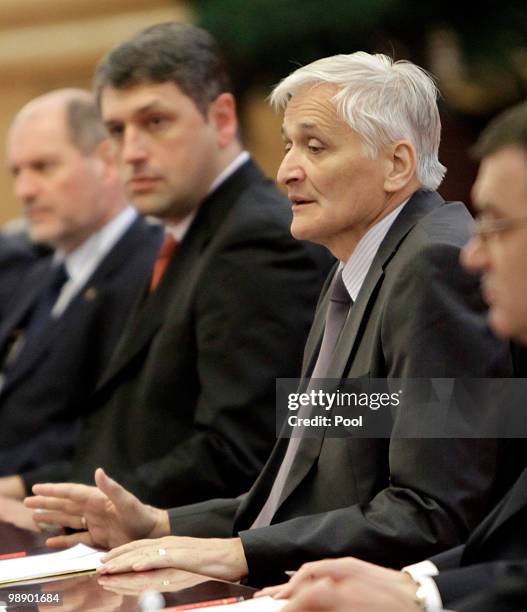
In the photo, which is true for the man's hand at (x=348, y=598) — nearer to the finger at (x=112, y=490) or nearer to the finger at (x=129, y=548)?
the finger at (x=129, y=548)

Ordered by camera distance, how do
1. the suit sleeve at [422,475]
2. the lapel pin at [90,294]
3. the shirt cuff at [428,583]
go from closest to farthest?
1. the shirt cuff at [428,583]
2. the suit sleeve at [422,475]
3. the lapel pin at [90,294]

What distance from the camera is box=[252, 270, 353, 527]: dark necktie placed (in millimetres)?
2906

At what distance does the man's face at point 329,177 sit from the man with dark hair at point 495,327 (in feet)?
2.51

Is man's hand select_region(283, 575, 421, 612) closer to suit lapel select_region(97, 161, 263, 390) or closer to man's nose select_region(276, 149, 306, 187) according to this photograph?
man's nose select_region(276, 149, 306, 187)

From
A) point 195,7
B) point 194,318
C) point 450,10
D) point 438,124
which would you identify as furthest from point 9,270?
point 438,124

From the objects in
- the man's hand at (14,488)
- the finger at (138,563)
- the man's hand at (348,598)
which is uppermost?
the man's hand at (348,598)

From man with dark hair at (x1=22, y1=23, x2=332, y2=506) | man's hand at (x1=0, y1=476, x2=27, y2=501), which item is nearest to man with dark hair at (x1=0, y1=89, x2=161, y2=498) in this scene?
man's hand at (x1=0, y1=476, x2=27, y2=501)

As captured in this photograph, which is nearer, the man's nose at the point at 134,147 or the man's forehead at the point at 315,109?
the man's forehead at the point at 315,109

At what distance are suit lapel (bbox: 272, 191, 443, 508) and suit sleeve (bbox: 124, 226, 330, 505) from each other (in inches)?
27.5

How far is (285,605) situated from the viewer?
214 centimetres

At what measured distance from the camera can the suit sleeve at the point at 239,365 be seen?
3518 mm

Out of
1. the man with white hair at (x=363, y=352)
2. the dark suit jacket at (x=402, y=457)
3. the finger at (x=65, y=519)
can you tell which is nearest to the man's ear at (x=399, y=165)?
the man with white hair at (x=363, y=352)

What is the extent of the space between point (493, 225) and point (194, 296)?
175cm

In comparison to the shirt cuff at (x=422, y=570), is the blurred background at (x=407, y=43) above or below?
above
